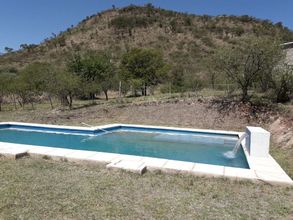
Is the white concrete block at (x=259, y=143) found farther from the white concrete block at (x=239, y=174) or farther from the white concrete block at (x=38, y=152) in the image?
the white concrete block at (x=38, y=152)

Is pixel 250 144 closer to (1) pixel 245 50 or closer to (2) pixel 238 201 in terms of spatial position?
(2) pixel 238 201

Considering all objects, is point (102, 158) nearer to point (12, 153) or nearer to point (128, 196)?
point (128, 196)

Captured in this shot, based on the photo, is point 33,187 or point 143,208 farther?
point 33,187

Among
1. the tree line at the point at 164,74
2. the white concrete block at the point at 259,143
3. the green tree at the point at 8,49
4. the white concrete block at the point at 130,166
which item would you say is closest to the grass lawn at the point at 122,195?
the white concrete block at the point at 130,166

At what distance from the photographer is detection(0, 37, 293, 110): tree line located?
10.7 m

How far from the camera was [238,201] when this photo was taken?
3.68 m

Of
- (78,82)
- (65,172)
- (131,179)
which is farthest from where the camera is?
(78,82)

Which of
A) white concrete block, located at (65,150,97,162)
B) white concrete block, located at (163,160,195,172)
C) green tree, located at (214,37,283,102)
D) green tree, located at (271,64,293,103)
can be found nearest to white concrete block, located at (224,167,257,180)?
white concrete block, located at (163,160,195,172)

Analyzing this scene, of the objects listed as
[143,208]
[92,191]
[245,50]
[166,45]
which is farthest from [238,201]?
[166,45]

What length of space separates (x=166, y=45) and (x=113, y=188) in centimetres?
3714

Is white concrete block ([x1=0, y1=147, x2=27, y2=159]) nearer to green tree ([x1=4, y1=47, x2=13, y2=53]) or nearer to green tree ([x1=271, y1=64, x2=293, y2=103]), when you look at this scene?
green tree ([x1=271, y1=64, x2=293, y2=103])

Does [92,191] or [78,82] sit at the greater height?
[78,82]

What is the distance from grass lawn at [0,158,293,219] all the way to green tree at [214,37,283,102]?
24.6ft

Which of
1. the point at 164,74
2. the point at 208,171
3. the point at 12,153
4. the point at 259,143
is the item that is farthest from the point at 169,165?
the point at 164,74
